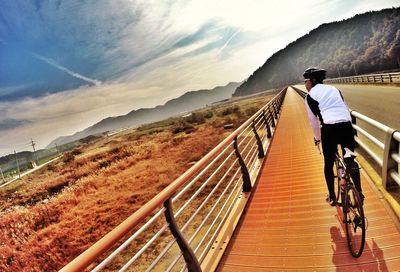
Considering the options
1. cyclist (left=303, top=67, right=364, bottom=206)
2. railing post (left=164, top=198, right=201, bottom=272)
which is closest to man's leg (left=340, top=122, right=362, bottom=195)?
cyclist (left=303, top=67, right=364, bottom=206)

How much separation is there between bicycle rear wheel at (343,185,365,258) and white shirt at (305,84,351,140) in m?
0.96

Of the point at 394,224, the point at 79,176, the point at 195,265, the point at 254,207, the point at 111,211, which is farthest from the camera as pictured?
the point at 79,176

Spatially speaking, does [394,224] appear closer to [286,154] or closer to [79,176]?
[286,154]

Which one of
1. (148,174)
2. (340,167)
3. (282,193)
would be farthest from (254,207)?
(148,174)

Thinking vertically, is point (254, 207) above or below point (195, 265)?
below

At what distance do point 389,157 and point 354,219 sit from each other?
180 cm

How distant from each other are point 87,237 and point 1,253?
4155 millimetres

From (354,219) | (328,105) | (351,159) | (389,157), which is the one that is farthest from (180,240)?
(389,157)

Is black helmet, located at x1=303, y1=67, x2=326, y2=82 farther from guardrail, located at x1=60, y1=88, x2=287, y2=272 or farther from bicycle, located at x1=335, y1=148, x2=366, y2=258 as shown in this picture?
guardrail, located at x1=60, y1=88, x2=287, y2=272

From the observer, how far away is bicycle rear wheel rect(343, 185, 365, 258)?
3.71m

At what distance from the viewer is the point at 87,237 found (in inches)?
533

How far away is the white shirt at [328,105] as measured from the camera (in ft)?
14.2

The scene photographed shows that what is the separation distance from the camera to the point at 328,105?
4.41 m

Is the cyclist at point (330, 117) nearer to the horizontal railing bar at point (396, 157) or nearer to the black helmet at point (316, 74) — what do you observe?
the black helmet at point (316, 74)
